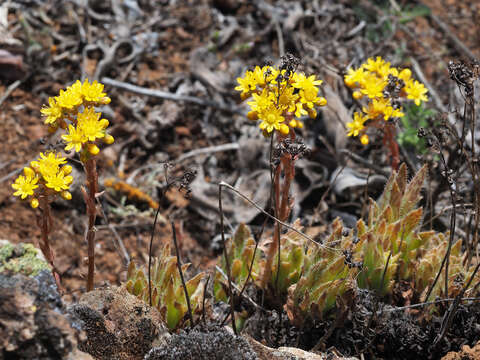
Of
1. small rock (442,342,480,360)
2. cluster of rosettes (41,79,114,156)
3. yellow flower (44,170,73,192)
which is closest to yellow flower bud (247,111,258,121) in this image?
cluster of rosettes (41,79,114,156)

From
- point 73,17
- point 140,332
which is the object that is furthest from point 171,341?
point 73,17

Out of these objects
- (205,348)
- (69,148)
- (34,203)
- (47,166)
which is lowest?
(205,348)

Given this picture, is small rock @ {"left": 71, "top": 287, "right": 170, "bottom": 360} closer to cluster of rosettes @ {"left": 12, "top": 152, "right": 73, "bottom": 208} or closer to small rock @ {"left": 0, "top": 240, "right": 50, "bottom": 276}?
small rock @ {"left": 0, "top": 240, "right": 50, "bottom": 276}

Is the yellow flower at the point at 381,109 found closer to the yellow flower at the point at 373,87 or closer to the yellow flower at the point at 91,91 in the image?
the yellow flower at the point at 373,87

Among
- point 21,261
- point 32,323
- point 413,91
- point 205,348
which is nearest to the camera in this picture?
point 32,323

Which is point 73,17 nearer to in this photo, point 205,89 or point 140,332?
point 205,89

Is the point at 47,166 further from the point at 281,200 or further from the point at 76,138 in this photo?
the point at 281,200

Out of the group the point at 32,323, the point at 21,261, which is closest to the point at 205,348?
the point at 32,323

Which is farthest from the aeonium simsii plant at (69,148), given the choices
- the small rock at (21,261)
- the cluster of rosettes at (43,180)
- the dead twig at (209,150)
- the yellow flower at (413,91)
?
the dead twig at (209,150)
